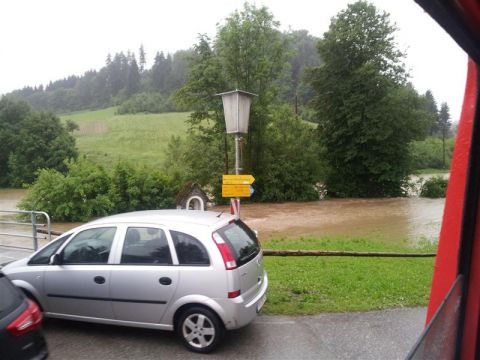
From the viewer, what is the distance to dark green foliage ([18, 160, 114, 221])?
80.2 feet

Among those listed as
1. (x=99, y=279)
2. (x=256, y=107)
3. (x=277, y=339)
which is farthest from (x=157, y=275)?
(x=256, y=107)

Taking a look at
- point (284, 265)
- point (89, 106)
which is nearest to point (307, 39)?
point (284, 265)

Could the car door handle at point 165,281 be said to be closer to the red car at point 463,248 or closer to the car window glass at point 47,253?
the car window glass at point 47,253

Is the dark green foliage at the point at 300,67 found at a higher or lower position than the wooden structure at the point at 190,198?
higher

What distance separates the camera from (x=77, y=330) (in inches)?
233

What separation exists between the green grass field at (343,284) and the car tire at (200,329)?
156 centimetres

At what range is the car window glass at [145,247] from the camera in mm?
5262

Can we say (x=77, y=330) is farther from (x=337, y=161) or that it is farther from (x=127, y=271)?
(x=337, y=161)

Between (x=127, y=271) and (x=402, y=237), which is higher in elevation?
(x=127, y=271)

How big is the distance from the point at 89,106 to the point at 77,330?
371 feet

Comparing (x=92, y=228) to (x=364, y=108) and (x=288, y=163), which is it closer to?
(x=288, y=163)

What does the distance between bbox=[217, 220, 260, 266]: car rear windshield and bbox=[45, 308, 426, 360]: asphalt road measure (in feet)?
3.53

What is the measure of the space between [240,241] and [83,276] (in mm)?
2047

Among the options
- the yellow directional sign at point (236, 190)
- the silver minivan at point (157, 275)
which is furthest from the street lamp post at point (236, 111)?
the silver minivan at point (157, 275)
